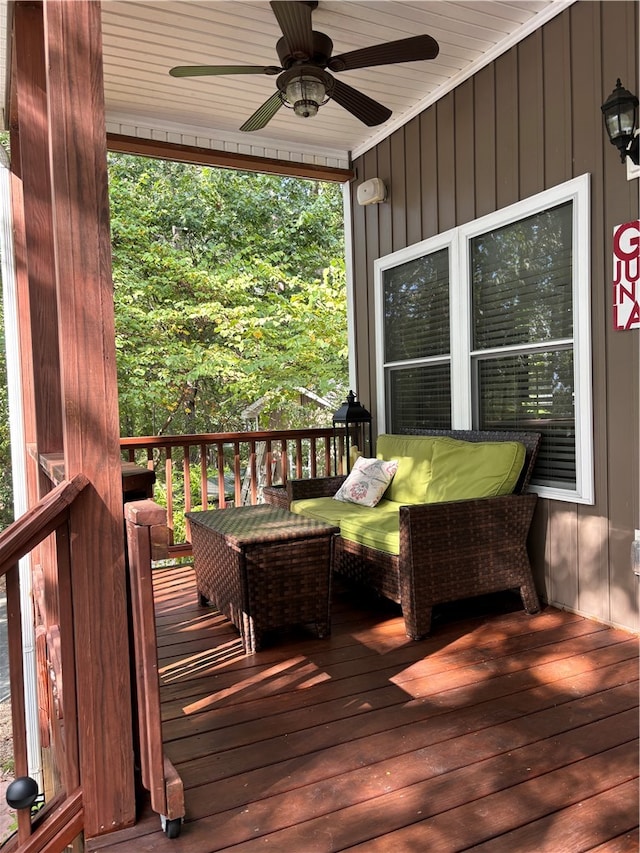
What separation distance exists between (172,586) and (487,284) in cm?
282

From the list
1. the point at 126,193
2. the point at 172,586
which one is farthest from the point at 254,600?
the point at 126,193

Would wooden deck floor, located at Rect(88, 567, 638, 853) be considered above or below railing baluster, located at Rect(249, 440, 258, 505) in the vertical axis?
below

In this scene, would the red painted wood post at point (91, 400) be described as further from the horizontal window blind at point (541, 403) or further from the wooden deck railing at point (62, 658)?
the horizontal window blind at point (541, 403)

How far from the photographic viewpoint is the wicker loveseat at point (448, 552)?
9.59 ft

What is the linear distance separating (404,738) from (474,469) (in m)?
1.68

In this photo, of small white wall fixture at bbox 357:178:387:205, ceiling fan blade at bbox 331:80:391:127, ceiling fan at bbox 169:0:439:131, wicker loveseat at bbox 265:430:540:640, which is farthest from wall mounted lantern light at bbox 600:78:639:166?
small white wall fixture at bbox 357:178:387:205

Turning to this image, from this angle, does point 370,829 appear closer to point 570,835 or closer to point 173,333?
point 570,835

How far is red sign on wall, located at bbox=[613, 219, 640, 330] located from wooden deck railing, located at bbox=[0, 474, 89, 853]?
252 cm

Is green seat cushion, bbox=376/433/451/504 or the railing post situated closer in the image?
the railing post

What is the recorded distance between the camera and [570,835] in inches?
62.0

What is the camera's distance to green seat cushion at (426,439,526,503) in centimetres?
328

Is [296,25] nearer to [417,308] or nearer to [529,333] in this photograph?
[529,333]

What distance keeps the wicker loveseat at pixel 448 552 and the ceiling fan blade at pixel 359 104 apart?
77.6 inches

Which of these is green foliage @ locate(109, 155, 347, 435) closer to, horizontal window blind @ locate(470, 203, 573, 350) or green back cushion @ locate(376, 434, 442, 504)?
green back cushion @ locate(376, 434, 442, 504)
